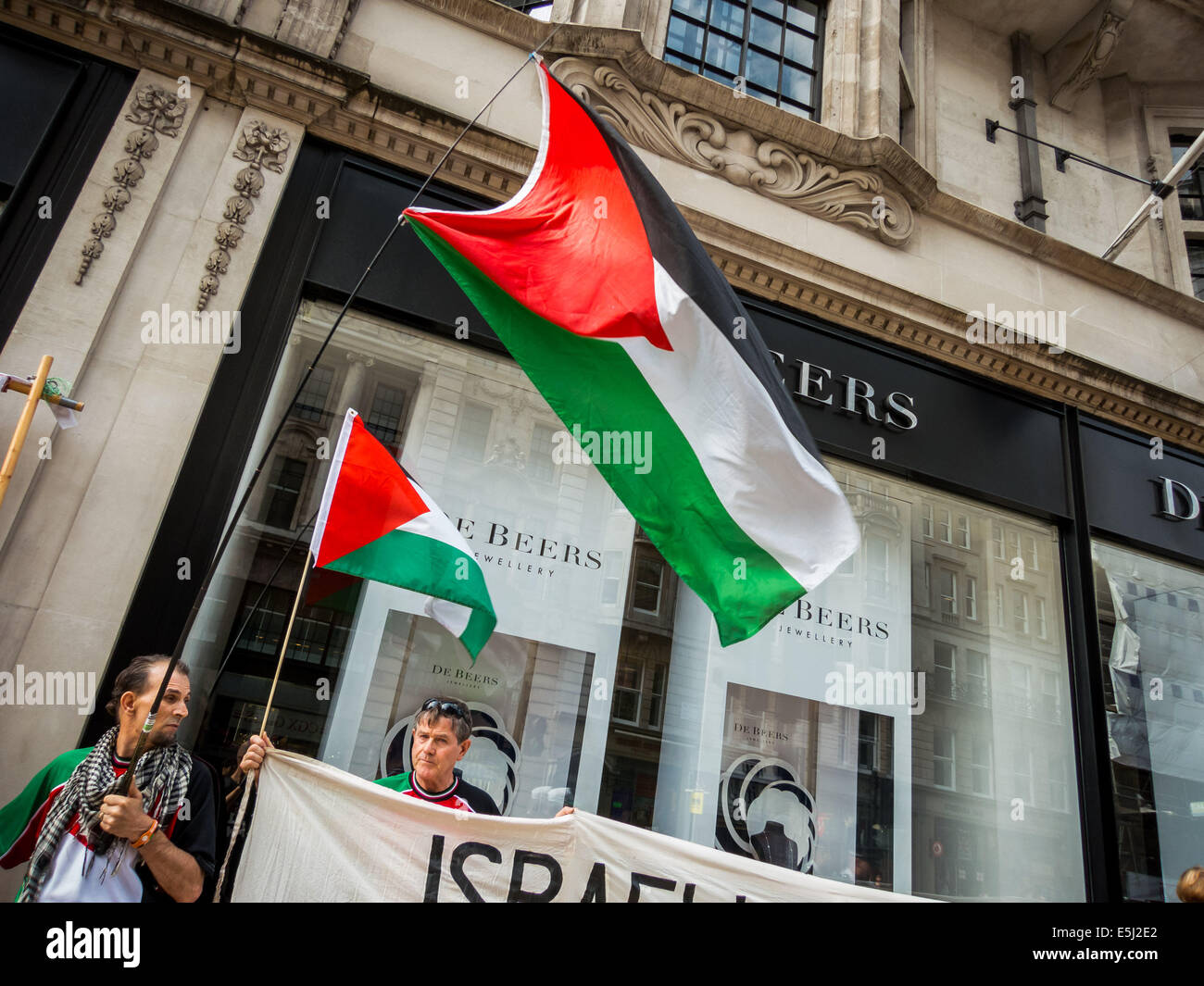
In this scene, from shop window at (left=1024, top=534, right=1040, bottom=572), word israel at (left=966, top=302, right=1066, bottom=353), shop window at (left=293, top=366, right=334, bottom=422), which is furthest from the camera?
word israel at (left=966, top=302, right=1066, bottom=353)

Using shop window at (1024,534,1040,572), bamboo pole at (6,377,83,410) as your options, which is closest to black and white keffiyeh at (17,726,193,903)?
bamboo pole at (6,377,83,410)

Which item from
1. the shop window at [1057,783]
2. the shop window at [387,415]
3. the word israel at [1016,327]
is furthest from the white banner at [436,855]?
the word israel at [1016,327]

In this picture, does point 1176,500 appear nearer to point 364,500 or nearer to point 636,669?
point 636,669

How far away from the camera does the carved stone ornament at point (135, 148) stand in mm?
5570

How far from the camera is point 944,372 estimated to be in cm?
848

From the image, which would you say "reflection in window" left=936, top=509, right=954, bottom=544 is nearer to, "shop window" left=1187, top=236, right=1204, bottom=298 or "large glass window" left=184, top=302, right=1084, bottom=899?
"large glass window" left=184, top=302, right=1084, bottom=899

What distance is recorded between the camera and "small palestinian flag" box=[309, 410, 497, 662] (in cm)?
470

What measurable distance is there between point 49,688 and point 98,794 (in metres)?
2.02

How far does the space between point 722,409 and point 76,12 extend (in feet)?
19.3

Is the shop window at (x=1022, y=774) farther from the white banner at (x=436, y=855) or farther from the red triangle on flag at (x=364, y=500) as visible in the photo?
the red triangle on flag at (x=364, y=500)

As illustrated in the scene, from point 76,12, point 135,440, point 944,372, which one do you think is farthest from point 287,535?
point 944,372
